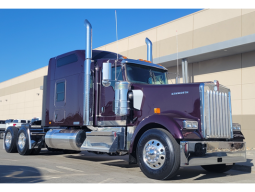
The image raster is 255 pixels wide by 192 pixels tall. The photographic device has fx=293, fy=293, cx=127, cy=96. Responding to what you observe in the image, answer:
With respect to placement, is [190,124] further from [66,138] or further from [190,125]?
[66,138]

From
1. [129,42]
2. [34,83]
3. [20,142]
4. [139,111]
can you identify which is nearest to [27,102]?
[34,83]

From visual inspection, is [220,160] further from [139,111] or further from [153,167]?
[139,111]

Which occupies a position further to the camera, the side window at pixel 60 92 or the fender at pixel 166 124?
the side window at pixel 60 92

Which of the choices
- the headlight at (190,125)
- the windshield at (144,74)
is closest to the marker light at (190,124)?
the headlight at (190,125)

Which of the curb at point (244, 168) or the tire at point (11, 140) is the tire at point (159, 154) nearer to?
the curb at point (244, 168)

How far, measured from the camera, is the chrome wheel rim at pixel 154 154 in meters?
5.86

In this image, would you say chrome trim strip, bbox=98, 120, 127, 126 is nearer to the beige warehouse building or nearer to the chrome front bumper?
the chrome front bumper

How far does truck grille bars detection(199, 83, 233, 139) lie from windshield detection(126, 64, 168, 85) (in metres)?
1.90

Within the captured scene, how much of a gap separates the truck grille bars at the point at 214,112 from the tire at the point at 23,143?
7.08 metres

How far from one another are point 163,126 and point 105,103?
2383 millimetres

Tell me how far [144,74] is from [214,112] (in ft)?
7.51

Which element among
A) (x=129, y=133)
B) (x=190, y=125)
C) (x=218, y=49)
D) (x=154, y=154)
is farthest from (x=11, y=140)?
(x=218, y=49)

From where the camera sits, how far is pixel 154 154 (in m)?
5.97

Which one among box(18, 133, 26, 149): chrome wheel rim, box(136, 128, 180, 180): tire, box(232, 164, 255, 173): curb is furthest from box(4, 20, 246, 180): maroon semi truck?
box(232, 164, 255, 173): curb
